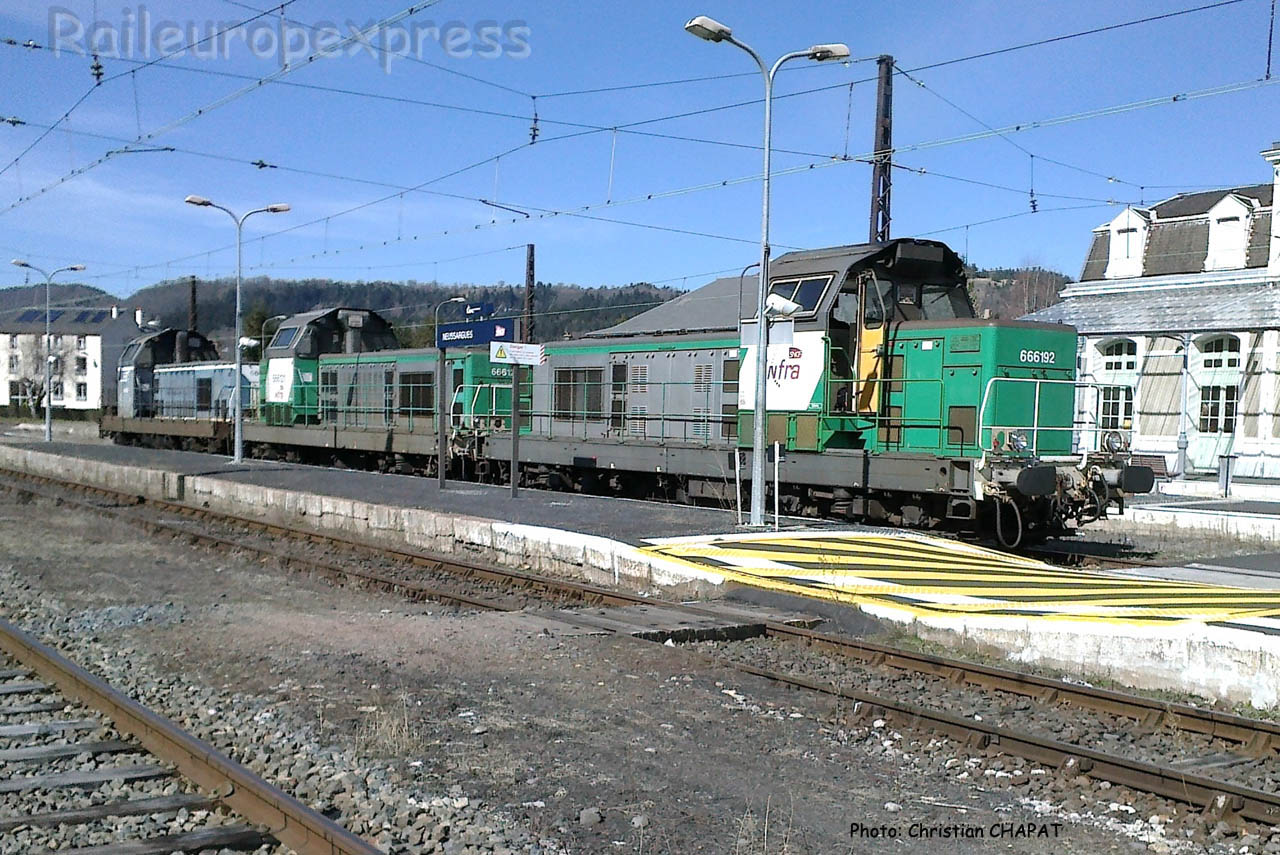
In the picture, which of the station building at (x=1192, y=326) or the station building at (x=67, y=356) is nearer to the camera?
the station building at (x=1192, y=326)

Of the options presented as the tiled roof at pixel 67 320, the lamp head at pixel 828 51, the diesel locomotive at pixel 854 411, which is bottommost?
the diesel locomotive at pixel 854 411

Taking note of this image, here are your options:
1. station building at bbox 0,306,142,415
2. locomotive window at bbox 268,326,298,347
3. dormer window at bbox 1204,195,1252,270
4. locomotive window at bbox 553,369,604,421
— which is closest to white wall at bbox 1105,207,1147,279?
dormer window at bbox 1204,195,1252,270

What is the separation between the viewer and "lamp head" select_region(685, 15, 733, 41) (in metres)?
13.5

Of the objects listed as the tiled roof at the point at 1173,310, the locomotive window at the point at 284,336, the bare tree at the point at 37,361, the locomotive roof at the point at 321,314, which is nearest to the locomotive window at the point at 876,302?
the tiled roof at the point at 1173,310

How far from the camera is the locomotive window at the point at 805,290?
15.4m

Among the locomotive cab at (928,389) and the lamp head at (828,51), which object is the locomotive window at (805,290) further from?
the lamp head at (828,51)

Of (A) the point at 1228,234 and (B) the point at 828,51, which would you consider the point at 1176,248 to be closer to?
(A) the point at 1228,234

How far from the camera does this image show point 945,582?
10.3 metres

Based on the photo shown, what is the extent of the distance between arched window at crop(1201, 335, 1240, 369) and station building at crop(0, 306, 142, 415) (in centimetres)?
9302

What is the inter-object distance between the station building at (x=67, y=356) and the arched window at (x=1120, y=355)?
90098 millimetres

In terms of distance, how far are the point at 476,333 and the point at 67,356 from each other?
9549cm

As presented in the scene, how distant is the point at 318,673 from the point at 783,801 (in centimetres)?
370

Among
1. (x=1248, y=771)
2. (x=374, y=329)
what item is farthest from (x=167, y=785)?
(x=374, y=329)

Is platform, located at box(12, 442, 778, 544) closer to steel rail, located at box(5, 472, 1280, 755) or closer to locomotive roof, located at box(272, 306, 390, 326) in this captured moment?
steel rail, located at box(5, 472, 1280, 755)
